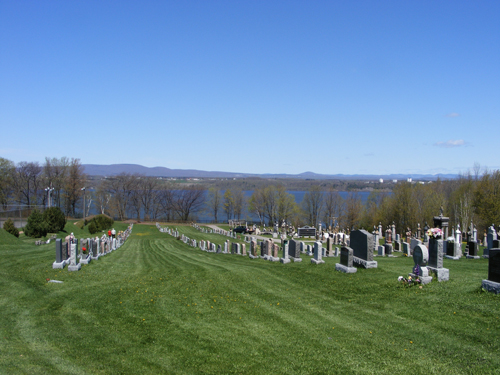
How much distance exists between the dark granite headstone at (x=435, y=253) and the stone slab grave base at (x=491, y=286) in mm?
1604

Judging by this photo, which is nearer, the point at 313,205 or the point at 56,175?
the point at 56,175

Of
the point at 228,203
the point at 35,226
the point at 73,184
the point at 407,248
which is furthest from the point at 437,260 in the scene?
the point at 228,203

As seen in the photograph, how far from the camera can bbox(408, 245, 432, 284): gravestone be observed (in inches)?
389

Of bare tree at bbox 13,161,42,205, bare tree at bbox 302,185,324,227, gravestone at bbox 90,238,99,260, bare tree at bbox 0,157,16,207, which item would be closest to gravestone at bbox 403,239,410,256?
gravestone at bbox 90,238,99,260

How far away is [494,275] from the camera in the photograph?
8500 millimetres

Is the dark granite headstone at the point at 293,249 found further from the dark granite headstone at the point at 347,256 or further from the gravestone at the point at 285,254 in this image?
the dark granite headstone at the point at 347,256

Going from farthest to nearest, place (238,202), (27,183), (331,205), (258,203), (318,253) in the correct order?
(238,202) < (258,203) < (331,205) < (27,183) < (318,253)

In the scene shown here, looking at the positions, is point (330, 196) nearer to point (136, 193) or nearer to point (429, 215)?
point (429, 215)

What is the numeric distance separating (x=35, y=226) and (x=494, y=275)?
1288 inches

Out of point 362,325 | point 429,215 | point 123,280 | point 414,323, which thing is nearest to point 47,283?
point 123,280

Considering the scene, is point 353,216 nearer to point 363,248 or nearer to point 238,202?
point 238,202

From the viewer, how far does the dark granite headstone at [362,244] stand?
12531 millimetres

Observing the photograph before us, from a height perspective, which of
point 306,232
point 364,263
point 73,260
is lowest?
point 306,232

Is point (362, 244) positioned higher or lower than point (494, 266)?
lower
